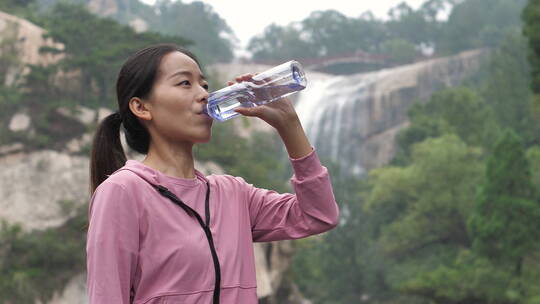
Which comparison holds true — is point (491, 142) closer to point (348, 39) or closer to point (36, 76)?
point (36, 76)

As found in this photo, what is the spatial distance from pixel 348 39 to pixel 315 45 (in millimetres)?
2367

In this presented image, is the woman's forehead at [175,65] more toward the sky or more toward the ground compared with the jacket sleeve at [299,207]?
more toward the sky

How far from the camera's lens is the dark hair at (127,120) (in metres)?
1.49

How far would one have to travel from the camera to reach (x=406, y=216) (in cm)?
2075

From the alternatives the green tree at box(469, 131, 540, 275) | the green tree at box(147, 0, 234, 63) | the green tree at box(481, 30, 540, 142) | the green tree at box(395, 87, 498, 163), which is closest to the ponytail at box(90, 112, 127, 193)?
the green tree at box(469, 131, 540, 275)

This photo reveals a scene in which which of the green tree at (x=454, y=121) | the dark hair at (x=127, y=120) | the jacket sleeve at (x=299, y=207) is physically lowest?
the green tree at (x=454, y=121)

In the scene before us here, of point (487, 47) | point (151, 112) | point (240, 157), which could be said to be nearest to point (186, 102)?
point (151, 112)

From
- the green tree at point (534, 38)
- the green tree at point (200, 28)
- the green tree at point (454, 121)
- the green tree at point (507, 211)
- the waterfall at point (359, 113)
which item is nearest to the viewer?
the green tree at point (534, 38)

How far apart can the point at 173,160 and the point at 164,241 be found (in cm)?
19

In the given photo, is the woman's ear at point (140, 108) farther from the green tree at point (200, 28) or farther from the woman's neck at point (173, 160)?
the green tree at point (200, 28)

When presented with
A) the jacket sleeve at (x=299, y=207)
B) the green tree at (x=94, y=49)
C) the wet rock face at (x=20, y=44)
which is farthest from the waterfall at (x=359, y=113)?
the jacket sleeve at (x=299, y=207)

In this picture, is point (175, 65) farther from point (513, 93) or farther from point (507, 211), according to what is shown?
point (513, 93)

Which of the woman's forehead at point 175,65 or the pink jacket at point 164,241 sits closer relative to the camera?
the pink jacket at point 164,241

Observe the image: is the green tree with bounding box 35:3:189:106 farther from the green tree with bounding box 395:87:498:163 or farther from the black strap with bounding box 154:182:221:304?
the black strap with bounding box 154:182:221:304
